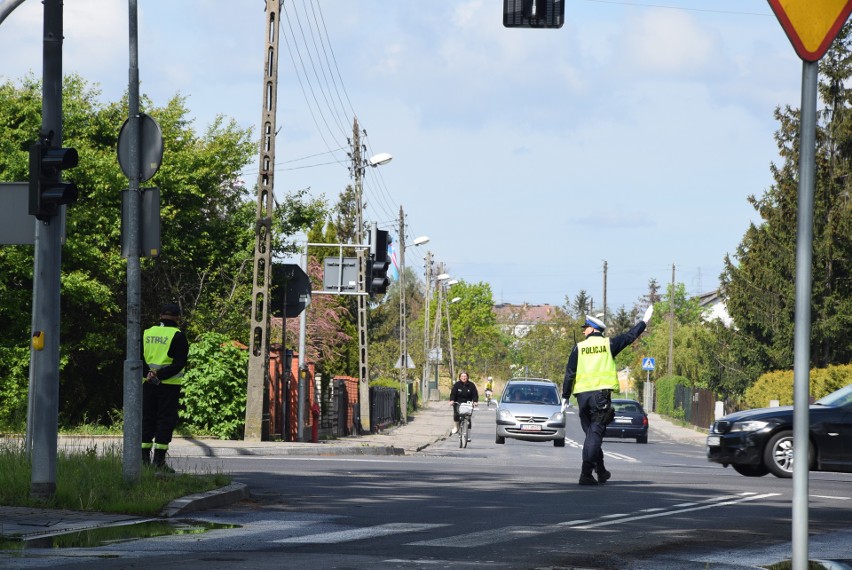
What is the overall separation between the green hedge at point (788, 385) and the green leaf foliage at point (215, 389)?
16.3 metres

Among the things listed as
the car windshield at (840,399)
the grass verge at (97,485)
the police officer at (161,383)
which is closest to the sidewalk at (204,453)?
the grass verge at (97,485)

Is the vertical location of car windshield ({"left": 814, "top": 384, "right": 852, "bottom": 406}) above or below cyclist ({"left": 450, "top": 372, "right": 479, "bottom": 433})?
above

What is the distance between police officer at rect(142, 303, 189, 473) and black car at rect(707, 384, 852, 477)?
7.54 m

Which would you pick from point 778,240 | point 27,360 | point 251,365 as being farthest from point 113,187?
point 778,240

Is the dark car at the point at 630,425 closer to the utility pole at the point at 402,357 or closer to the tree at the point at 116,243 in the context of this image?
the utility pole at the point at 402,357

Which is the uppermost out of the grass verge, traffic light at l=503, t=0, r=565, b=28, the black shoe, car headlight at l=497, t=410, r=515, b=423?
traffic light at l=503, t=0, r=565, b=28

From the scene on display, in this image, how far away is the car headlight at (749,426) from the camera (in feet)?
56.7

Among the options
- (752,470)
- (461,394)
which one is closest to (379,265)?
(461,394)

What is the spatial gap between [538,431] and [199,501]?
2030 centimetres

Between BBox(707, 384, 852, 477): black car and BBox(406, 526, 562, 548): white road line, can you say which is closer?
BBox(406, 526, 562, 548): white road line

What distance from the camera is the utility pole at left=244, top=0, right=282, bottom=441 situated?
79.7ft

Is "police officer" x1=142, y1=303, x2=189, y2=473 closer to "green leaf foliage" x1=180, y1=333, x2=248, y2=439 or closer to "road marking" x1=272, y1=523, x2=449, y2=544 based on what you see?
"road marking" x1=272, y1=523, x2=449, y2=544

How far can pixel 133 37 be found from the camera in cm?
1266

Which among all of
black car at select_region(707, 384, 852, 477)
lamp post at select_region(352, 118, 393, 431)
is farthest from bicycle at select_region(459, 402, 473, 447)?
black car at select_region(707, 384, 852, 477)
